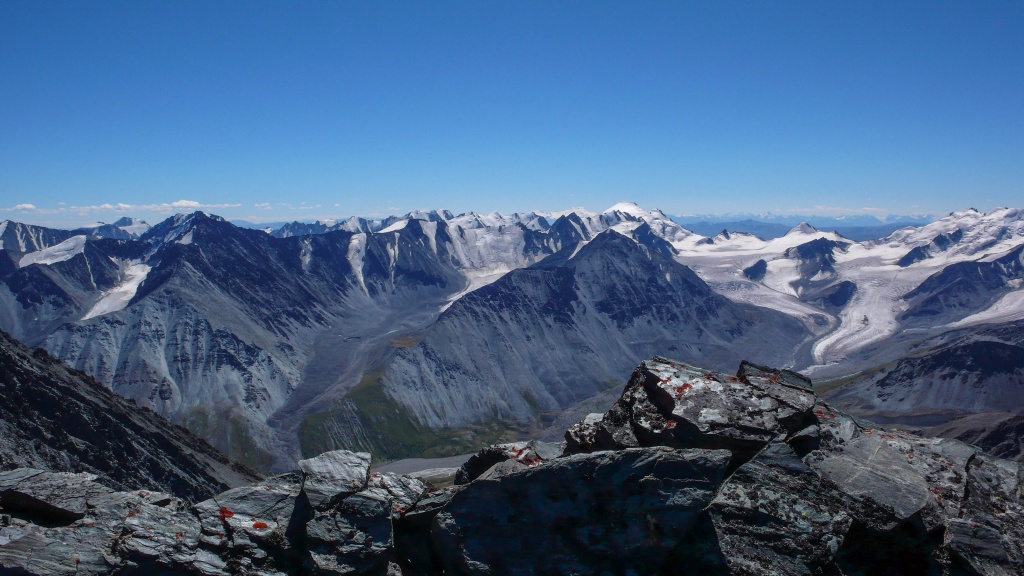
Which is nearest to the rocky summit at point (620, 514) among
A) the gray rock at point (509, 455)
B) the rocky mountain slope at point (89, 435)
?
the gray rock at point (509, 455)

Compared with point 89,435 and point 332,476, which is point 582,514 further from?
point 89,435

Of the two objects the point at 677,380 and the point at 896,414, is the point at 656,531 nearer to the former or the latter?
the point at 677,380

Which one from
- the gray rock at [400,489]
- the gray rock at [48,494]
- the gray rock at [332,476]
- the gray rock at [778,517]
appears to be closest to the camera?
the gray rock at [778,517]

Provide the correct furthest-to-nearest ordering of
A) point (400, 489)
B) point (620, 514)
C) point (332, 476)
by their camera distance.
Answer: point (400, 489) < point (332, 476) < point (620, 514)

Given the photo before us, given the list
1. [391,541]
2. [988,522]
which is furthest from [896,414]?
[391,541]

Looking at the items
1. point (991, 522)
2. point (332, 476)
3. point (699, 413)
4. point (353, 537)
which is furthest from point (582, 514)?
point (991, 522)

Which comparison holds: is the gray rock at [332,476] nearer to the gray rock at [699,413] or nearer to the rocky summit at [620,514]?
the rocky summit at [620,514]

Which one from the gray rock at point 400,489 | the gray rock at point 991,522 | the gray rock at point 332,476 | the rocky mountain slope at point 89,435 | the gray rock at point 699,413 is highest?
the gray rock at point 699,413
